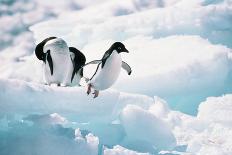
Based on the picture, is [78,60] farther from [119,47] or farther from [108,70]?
[108,70]

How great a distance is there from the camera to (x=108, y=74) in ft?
31.6

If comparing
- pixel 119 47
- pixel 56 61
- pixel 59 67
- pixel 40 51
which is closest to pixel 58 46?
pixel 56 61

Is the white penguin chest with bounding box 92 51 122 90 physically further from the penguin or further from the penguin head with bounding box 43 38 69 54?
the penguin

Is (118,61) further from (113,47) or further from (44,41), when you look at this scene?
(44,41)

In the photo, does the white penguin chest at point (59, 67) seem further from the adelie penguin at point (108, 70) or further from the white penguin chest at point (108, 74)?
the white penguin chest at point (108, 74)

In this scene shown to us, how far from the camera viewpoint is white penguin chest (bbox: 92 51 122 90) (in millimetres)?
9578

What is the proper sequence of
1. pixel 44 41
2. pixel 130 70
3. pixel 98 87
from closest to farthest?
pixel 98 87 < pixel 44 41 < pixel 130 70

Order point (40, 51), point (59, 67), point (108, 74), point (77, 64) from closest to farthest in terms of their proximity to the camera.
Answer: point (108, 74), point (59, 67), point (40, 51), point (77, 64)

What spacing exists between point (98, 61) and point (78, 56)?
81cm

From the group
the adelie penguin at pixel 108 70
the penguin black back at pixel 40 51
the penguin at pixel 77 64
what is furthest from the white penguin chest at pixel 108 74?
the penguin black back at pixel 40 51

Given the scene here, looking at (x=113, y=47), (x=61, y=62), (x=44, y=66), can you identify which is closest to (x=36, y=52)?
(x=44, y=66)

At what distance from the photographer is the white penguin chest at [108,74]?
958 centimetres

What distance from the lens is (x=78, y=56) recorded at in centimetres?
1141

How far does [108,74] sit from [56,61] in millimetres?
1369
